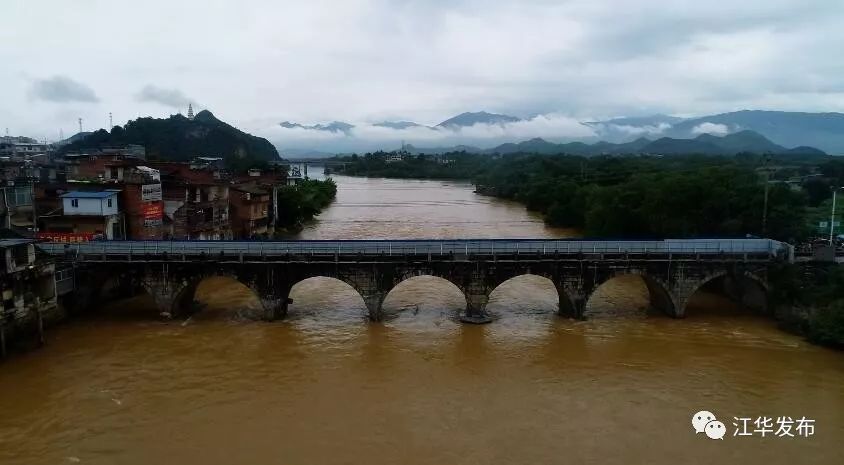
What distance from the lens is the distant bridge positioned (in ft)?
87.8

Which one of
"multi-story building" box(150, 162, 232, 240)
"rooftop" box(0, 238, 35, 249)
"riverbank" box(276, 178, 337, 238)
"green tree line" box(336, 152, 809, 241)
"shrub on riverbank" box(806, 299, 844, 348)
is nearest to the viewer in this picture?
"rooftop" box(0, 238, 35, 249)

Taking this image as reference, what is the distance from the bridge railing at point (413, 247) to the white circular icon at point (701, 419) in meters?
9.66

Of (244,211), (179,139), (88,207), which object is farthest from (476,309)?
(179,139)

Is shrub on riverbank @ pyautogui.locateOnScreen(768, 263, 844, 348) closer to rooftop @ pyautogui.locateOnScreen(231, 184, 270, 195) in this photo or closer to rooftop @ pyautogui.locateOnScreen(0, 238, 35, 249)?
rooftop @ pyautogui.locateOnScreen(0, 238, 35, 249)

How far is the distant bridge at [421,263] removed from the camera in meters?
26.8

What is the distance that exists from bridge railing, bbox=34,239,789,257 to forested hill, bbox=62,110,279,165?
81.1 metres

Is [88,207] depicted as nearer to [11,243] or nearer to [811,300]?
[11,243]

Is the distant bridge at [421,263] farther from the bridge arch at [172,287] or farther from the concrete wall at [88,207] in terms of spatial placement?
the concrete wall at [88,207]

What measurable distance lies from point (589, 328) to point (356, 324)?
34.4 ft

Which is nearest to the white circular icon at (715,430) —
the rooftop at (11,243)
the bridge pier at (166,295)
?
the bridge pier at (166,295)

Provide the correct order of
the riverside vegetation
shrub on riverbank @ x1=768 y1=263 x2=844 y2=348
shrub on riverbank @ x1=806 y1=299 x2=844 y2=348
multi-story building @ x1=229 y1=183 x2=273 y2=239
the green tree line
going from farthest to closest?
multi-story building @ x1=229 y1=183 x2=273 y2=239, the green tree line, the riverside vegetation, shrub on riverbank @ x1=768 y1=263 x2=844 y2=348, shrub on riverbank @ x1=806 y1=299 x2=844 y2=348

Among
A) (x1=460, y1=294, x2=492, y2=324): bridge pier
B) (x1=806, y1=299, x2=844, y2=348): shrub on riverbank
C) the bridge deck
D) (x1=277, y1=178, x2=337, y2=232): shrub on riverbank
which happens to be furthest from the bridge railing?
(x1=277, y1=178, x2=337, y2=232): shrub on riverbank

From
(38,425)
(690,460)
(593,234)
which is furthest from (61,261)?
(593,234)

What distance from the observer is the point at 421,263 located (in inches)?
1051
